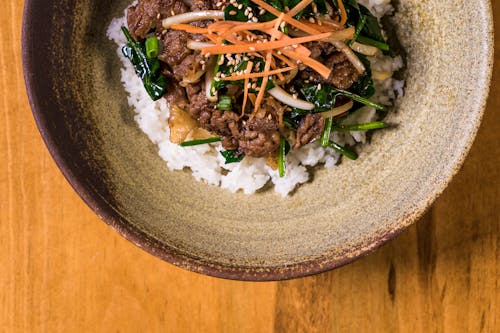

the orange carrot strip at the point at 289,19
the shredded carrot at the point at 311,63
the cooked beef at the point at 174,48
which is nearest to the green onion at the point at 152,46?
the cooked beef at the point at 174,48

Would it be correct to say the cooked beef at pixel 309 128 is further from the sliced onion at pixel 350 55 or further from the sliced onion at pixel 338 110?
the sliced onion at pixel 350 55

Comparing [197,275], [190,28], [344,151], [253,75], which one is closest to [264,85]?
[253,75]

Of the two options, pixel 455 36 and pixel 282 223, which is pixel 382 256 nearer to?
pixel 282 223

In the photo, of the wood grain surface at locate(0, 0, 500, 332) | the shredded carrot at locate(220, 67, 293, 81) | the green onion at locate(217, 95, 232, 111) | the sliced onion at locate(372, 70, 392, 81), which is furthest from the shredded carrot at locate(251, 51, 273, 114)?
the wood grain surface at locate(0, 0, 500, 332)

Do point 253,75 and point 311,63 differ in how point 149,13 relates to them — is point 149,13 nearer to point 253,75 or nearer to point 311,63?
point 253,75

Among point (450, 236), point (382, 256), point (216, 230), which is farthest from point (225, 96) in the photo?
point (450, 236)

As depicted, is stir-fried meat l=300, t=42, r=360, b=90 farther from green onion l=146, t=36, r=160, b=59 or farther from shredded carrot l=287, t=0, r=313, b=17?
green onion l=146, t=36, r=160, b=59
